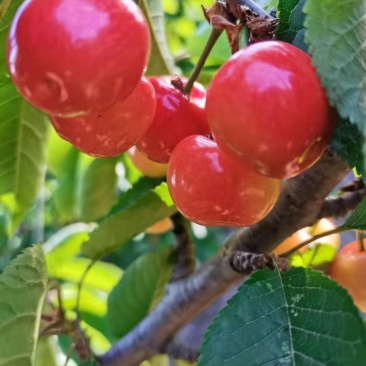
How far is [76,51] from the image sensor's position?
47 cm

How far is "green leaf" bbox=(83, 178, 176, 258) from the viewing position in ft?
3.21

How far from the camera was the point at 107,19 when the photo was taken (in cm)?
49

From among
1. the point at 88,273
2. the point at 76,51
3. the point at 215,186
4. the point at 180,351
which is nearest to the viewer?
the point at 76,51

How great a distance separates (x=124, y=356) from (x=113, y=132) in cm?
60

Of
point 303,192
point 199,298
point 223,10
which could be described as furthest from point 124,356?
point 223,10

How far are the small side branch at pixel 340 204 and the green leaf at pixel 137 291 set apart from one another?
39cm

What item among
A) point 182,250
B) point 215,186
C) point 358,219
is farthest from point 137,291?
point 215,186

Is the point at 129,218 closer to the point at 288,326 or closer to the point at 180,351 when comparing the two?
the point at 180,351

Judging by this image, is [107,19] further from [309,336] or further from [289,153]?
[309,336]

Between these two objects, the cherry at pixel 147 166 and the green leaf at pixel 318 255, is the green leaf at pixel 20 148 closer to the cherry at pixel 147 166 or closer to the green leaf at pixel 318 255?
the cherry at pixel 147 166

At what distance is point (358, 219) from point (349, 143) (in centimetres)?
25

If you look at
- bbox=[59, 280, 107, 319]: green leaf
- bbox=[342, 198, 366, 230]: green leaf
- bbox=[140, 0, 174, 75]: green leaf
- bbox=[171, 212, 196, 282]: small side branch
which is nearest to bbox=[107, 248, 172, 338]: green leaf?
bbox=[171, 212, 196, 282]: small side branch

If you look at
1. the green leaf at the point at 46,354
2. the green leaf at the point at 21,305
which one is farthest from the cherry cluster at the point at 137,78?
the green leaf at the point at 46,354

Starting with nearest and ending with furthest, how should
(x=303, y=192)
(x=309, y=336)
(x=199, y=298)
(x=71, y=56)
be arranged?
1. (x=71, y=56)
2. (x=309, y=336)
3. (x=303, y=192)
4. (x=199, y=298)
